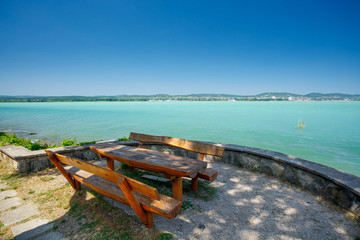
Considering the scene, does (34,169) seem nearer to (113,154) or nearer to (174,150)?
(113,154)

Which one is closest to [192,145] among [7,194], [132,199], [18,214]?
[132,199]

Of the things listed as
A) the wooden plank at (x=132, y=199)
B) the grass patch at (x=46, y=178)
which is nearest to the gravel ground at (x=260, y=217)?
the wooden plank at (x=132, y=199)

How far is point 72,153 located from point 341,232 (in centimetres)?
574

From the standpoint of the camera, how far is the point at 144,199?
2340mm

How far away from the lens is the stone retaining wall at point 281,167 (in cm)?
292

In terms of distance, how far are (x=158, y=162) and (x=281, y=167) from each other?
2792 mm

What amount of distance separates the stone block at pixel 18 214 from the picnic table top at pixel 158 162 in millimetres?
1348

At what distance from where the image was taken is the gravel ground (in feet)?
8.04

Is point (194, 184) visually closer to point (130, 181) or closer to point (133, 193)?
point (133, 193)

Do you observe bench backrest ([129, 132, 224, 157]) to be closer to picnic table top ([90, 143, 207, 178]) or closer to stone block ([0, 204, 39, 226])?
picnic table top ([90, 143, 207, 178])

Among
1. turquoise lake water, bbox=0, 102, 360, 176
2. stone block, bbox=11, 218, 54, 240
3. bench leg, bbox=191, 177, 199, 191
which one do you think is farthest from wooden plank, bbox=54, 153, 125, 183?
turquoise lake water, bbox=0, 102, 360, 176

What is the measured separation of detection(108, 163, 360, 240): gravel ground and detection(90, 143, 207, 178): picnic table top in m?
0.68

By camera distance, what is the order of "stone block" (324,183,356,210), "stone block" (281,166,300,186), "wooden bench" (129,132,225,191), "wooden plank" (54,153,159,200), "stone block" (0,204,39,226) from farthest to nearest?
"stone block" (281,166,300,186) < "wooden bench" (129,132,225,191) < "stone block" (324,183,356,210) < "stone block" (0,204,39,226) < "wooden plank" (54,153,159,200)

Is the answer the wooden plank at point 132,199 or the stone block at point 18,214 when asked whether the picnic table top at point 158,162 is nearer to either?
the wooden plank at point 132,199
